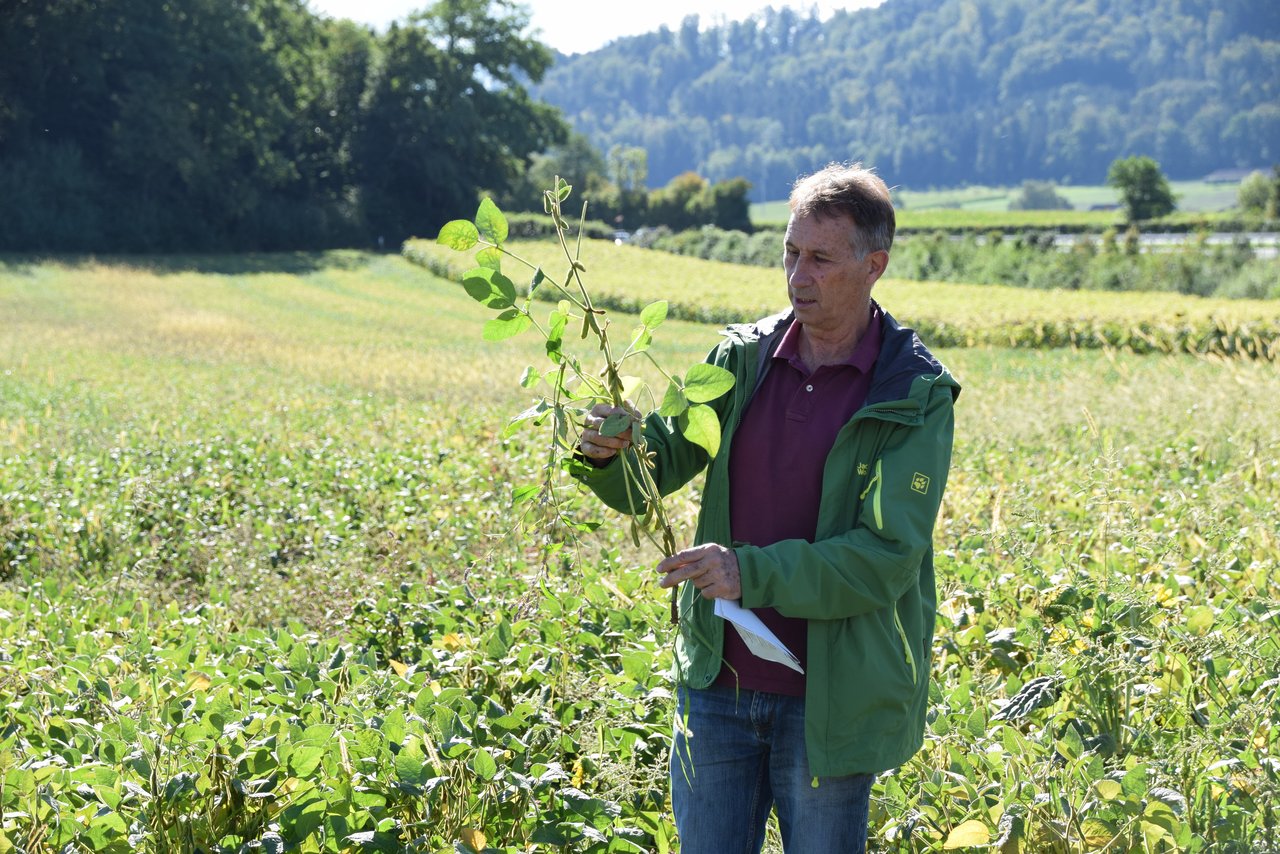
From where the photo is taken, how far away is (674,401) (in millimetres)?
2227

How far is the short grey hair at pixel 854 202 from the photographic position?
91.7 inches

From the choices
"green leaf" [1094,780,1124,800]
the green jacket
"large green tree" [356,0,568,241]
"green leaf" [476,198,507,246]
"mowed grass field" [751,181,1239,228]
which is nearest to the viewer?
"green leaf" [476,198,507,246]

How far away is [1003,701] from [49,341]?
19907 mm

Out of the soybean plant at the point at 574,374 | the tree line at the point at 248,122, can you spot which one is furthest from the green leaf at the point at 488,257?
the tree line at the point at 248,122

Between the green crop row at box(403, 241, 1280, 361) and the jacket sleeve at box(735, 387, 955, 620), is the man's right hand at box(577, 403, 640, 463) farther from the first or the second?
the green crop row at box(403, 241, 1280, 361)

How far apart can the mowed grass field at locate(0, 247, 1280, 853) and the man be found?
1.26 feet

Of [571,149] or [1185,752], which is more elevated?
[571,149]

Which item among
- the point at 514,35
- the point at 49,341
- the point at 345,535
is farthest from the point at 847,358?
the point at 514,35

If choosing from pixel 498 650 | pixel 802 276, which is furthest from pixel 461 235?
pixel 498 650

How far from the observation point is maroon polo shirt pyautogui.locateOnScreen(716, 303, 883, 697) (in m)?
2.40

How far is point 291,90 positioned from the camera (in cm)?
5322

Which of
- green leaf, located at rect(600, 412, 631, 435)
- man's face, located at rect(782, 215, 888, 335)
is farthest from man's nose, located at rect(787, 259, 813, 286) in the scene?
green leaf, located at rect(600, 412, 631, 435)

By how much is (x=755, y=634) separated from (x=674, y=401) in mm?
464

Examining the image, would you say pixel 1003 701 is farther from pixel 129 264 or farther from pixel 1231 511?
pixel 129 264
